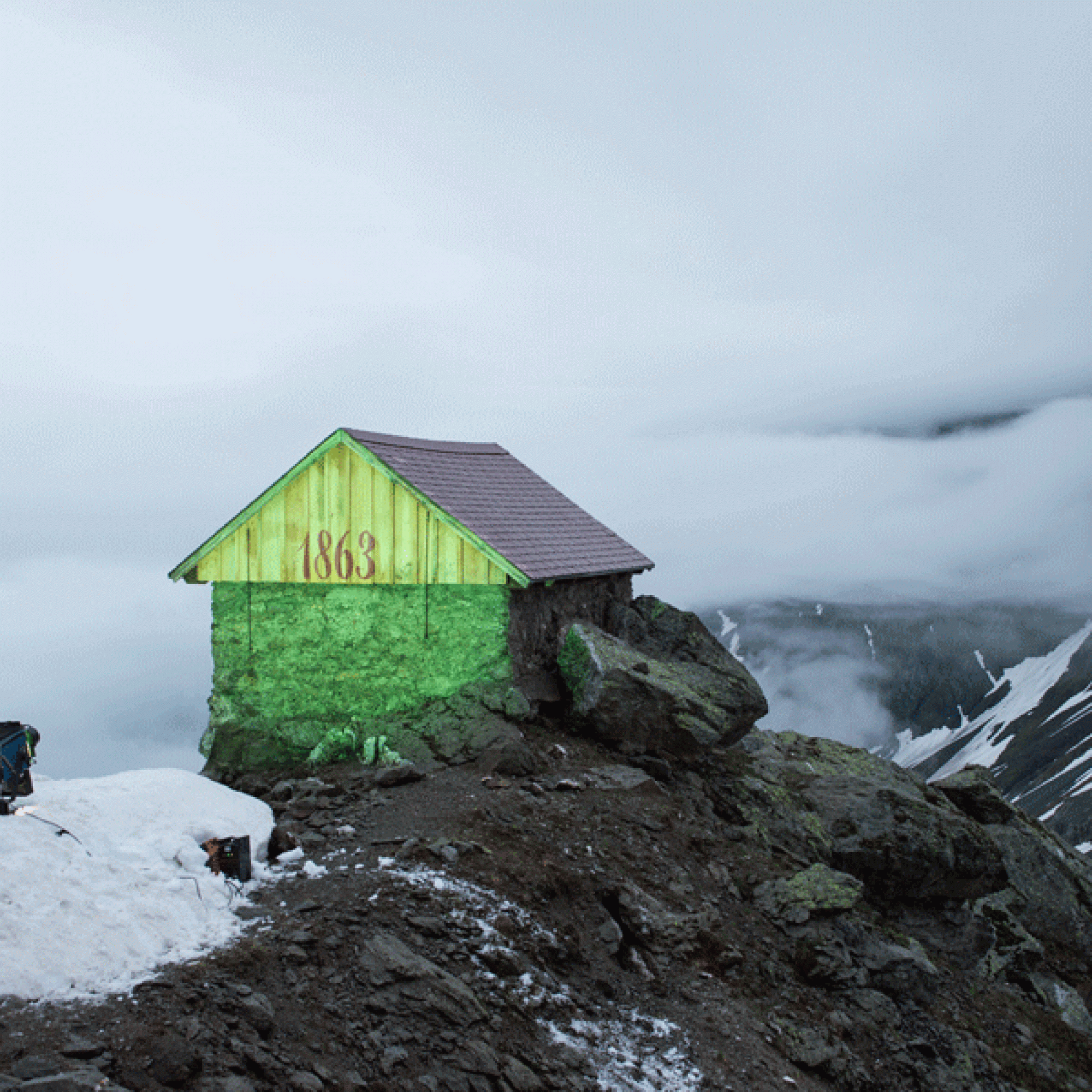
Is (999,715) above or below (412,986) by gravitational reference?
below

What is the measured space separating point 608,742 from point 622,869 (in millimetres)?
4075

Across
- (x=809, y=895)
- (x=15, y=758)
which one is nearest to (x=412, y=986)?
(x=15, y=758)

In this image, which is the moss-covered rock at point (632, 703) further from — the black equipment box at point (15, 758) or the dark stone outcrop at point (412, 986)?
the black equipment box at point (15, 758)

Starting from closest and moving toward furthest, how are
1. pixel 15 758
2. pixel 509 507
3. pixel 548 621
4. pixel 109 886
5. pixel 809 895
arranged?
pixel 109 886
pixel 15 758
pixel 809 895
pixel 548 621
pixel 509 507

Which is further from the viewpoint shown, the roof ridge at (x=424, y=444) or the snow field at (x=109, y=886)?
the roof ridge at (x=424, y=444)

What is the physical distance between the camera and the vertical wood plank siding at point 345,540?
1568 cm

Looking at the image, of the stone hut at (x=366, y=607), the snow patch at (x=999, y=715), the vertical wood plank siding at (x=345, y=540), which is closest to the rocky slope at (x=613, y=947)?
the stone hut at (x=366, y=607)

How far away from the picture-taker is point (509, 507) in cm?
1838

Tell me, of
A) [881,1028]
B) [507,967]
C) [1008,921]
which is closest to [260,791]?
[507,967]

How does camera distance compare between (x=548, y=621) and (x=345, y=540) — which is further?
(x=548, y=621)

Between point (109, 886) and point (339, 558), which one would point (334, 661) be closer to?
point (339, 558)

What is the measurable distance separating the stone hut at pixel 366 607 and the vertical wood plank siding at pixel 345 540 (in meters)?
0.02

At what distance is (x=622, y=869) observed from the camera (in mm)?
12211

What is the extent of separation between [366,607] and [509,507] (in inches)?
146
